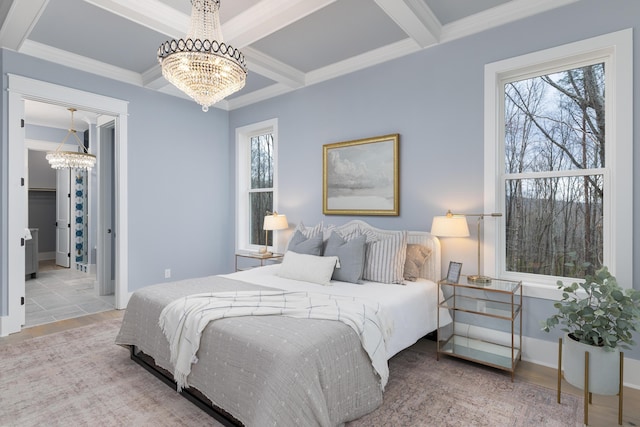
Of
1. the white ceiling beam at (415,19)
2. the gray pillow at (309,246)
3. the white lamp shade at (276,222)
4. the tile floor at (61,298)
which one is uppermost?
the white ceiling beam at (415,19)

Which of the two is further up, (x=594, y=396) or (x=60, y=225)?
(x=60, y=225)

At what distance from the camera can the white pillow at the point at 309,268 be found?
298 centimetres

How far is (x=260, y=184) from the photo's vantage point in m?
5.10

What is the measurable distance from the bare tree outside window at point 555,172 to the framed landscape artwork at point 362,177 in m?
1.05

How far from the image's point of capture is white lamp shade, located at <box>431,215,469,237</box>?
278cm

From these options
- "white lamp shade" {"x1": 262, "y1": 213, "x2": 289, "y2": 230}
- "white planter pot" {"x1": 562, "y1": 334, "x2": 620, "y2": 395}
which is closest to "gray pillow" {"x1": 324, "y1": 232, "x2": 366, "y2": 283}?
"white lamp shade" {"x1": 262, "y1": 213, "x2": 289, "y2": 230}

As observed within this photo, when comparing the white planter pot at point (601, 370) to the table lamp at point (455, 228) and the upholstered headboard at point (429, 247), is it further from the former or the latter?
the upholstered headboard at point (429, 247)

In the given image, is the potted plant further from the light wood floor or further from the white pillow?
the white pillow

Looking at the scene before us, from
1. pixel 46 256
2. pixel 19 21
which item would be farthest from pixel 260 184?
pixel 46 256

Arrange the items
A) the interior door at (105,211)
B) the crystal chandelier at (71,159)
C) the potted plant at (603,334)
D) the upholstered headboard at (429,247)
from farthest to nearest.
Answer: the crystal chandelier at (71,159)
the interior door at (105,211)
the upholstered headboard at (429,247)
the potted plant at (603,334)

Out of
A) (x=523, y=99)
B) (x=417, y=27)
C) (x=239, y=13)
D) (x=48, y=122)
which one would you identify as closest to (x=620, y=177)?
(x=523, y=99)

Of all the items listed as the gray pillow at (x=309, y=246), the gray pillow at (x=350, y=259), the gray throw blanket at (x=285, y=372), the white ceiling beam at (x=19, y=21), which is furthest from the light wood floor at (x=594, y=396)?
the white ceiling beam at (x=19, y=21)

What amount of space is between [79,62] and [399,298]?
13.6ft

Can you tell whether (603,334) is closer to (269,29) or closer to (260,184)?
(269,29)
